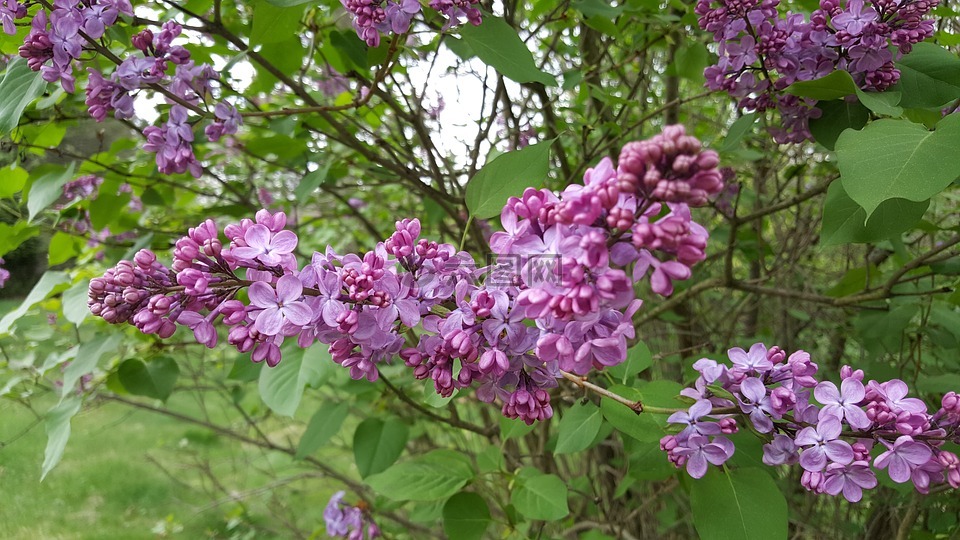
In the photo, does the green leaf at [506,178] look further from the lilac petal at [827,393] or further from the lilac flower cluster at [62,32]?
the lilac flower cluster at [62,32]

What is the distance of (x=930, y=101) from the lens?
3.19 feet

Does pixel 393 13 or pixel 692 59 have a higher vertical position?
pixel 393 13

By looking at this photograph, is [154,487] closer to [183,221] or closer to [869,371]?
[183,221]

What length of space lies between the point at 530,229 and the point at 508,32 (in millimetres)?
553

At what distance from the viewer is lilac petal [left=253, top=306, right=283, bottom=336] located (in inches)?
25.8

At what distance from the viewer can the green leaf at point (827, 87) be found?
896 mm

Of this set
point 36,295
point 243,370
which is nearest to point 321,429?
point 243,370

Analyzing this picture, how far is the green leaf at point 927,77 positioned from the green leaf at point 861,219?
0.19 m

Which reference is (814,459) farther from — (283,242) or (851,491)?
(283,242)

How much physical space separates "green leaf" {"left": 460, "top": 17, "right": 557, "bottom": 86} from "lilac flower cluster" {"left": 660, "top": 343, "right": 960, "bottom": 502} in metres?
0.56

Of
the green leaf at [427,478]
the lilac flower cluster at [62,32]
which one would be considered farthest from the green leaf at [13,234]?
the green leaf at [427,478]

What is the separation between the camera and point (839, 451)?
28.7 inches

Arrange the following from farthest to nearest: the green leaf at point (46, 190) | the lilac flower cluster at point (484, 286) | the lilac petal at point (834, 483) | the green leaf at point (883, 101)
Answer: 1. the green leaf at point (46, 190)
2. the green leaf at point (883, 101)
3. the lilac petal at point (834, 483)
4. the lilac flower cluster at point (484, 286)

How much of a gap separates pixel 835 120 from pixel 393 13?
79 cm
